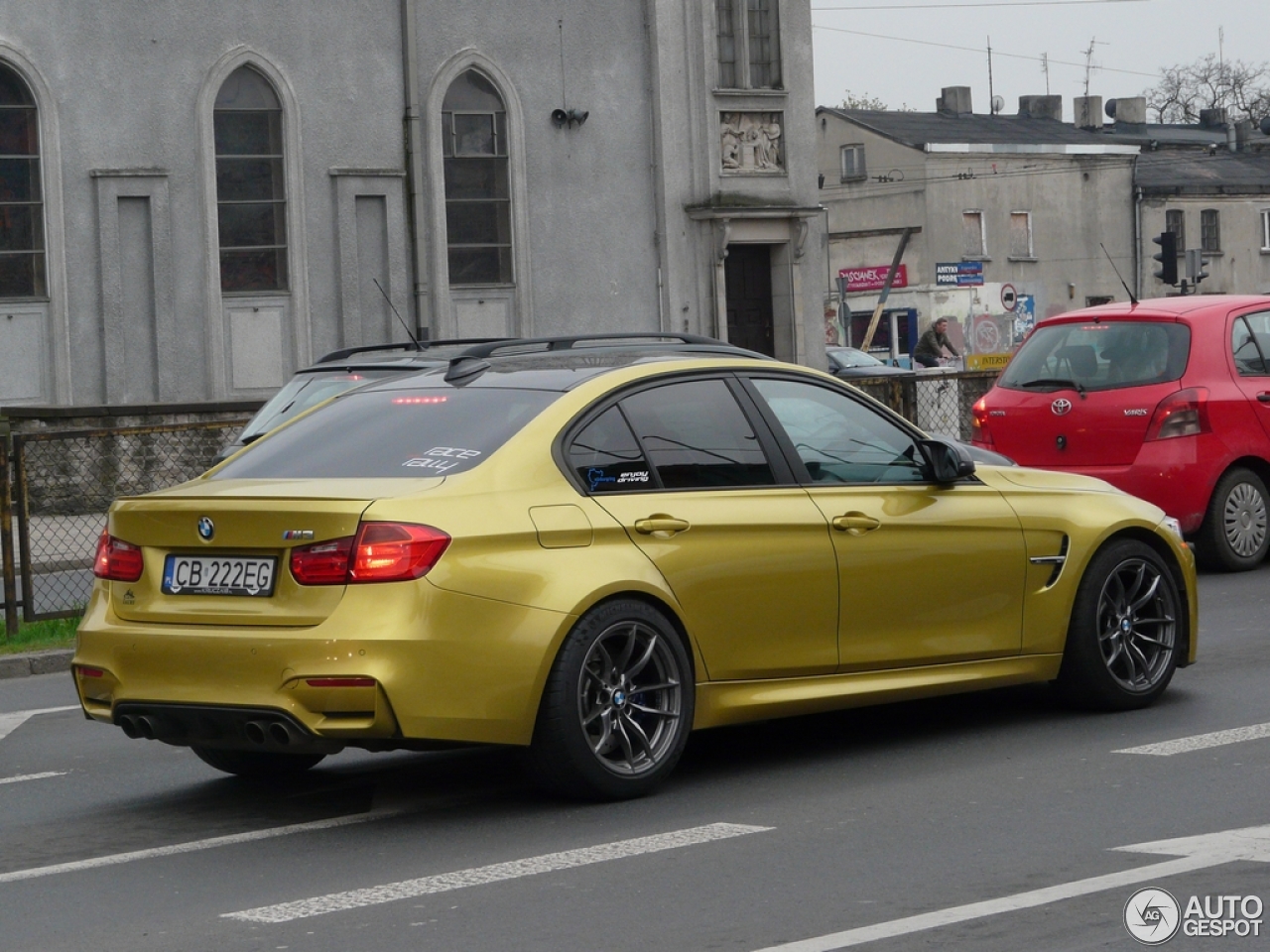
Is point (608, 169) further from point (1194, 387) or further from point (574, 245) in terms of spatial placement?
point (1194, 387)

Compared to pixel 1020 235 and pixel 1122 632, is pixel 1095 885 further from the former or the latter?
pixel 1020 235

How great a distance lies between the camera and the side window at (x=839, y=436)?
7938mm

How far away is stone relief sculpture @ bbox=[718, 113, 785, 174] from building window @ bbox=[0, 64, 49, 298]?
9600mm

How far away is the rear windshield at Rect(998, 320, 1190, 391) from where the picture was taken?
13766mm

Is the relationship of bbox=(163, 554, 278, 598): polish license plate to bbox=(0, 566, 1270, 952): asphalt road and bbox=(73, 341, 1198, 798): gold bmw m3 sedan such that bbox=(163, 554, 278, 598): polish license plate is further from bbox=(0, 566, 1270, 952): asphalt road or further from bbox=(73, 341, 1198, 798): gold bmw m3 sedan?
bbox=(0, 566, 1270, 952): asphalt road

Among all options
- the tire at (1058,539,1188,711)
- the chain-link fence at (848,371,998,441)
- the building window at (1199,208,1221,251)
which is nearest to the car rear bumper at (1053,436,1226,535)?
the chain-link fence at (848,371,998,441)

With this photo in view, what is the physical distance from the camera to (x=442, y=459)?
279 inches

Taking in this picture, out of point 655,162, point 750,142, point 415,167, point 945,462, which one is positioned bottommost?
point 945,462

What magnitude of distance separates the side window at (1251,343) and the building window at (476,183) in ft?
49.1

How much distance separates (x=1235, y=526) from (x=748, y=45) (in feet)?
56.0

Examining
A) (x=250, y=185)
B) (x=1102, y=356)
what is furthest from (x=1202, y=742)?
(x=250, y=185)
